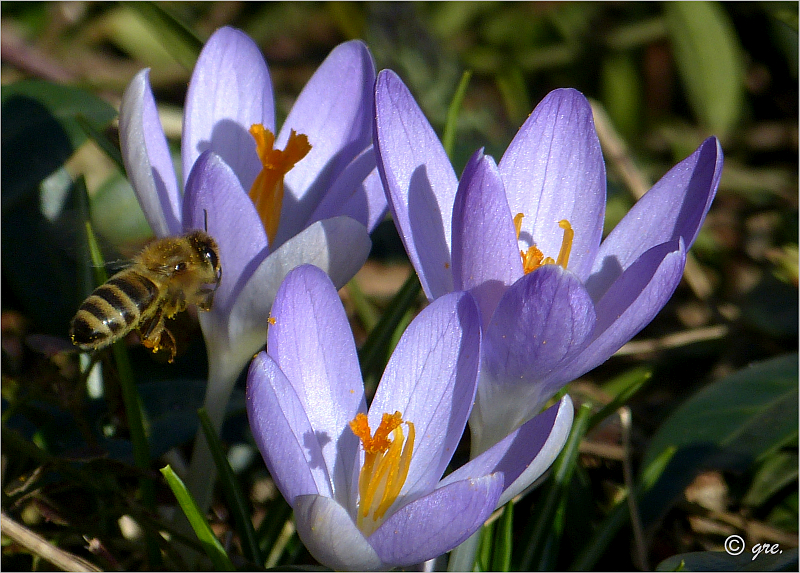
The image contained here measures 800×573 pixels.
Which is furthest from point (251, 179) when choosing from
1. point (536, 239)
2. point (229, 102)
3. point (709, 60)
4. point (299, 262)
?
point (709, 60)

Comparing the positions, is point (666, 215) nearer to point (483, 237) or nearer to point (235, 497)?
point (483, 237)

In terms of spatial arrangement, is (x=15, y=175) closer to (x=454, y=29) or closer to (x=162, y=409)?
(x=162, y=409)

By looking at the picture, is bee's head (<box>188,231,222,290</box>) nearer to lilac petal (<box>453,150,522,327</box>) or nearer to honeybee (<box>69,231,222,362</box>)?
honeybee (<box>69,231,222,362</box>)

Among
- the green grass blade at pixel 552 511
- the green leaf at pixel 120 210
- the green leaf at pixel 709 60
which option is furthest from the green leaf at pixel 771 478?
the green leaf at pixel 709 60

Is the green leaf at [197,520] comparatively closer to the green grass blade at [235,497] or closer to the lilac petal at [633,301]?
the green grass blade at [235,497]

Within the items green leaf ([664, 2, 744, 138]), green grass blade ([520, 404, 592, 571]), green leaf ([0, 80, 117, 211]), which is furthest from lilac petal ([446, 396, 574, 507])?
green leaf ([664, 2, 744, 138])

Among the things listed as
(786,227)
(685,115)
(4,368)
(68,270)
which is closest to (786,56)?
(685,115)
